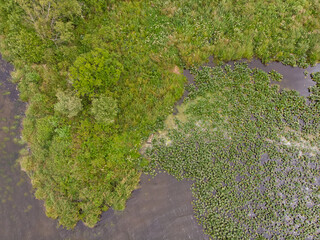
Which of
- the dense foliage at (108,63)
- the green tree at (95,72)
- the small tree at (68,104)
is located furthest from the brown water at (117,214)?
the green tree at (95,72)

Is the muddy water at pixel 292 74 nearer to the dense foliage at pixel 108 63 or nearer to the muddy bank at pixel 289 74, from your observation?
the muddy bank at pixel 289 74

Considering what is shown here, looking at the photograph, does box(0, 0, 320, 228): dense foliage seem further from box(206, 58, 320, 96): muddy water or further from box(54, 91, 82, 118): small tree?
box(206, 58, 320, 96): muddy water

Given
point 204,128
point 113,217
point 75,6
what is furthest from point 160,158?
point 75,6

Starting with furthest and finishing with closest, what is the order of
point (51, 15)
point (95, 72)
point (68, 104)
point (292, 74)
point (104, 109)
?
point (292, 74), point (51, 15), point (95, 72), point (104, 109), point (68, 104)

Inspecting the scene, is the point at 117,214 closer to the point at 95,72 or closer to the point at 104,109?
the point at 104,109


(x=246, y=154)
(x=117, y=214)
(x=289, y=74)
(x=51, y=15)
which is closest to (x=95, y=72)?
(x=51, y=15)

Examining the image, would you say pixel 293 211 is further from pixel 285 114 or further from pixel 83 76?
Result: pixel 83 76
